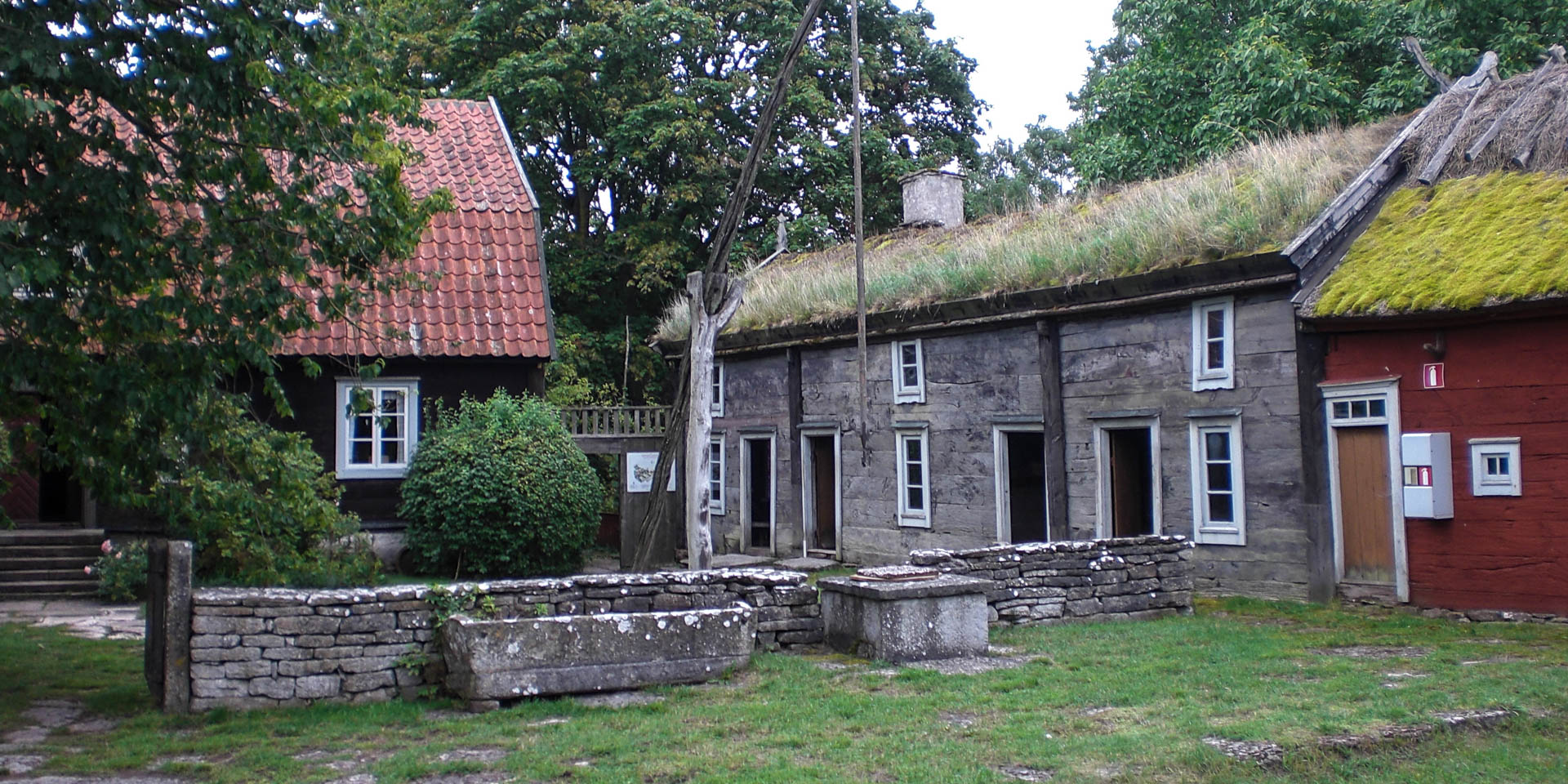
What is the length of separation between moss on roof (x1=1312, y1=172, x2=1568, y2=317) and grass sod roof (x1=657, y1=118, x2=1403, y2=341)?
825 millimetres

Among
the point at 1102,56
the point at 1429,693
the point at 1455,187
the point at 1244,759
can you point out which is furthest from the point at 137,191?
the point at 1102,56

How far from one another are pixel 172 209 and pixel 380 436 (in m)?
9.77

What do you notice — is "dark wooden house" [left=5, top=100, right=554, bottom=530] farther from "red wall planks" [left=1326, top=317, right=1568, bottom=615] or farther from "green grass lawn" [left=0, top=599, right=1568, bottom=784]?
"red wall planks" [left=1326, top=317, right=1568, bottom=615]

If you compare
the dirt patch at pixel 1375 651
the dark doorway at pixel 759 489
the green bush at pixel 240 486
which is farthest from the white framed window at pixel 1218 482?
the green bush at pixel 240 486

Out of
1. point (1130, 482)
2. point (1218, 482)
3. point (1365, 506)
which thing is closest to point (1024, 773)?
point (1365, 506)

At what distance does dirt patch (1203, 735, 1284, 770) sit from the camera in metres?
6.60

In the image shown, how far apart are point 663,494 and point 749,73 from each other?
15.4m

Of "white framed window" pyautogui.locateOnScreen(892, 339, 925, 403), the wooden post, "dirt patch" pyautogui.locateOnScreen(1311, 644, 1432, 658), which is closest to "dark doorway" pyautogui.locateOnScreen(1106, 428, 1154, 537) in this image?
the wooden post

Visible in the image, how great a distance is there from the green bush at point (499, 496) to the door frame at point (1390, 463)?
989 centimetres

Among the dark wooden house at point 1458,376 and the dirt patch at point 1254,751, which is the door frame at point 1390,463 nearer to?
the dark wooden house at point 1458,376

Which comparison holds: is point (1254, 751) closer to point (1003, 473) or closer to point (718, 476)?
point (1003, 473)

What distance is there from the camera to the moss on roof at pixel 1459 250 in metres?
11.7

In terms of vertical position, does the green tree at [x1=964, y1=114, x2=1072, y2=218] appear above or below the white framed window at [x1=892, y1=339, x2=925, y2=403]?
above

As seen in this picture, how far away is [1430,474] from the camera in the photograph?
12219mm
